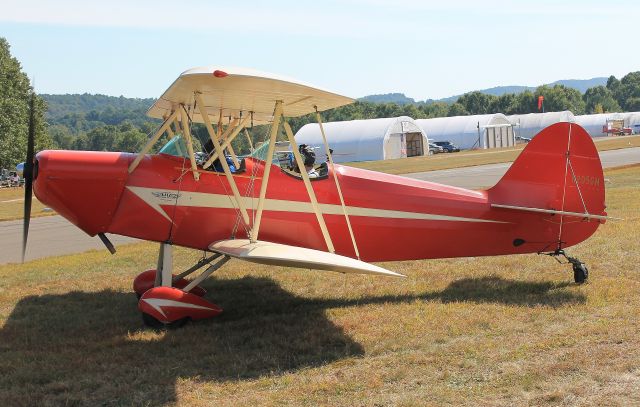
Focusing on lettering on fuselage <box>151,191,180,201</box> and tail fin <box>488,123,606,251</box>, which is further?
tail fin <box>488,123,606,251</box>

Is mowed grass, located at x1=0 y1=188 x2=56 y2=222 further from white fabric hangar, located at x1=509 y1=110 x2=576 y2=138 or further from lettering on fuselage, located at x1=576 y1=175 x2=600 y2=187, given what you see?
white fabric hangar, located at x1=509 y1=110 x2=576 y2=138

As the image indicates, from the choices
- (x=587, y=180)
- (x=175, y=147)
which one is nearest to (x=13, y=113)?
(x=175, y=147)

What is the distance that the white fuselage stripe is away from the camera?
7445mm

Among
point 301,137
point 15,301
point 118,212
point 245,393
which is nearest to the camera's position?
point 245,393

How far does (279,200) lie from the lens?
780 centimetres

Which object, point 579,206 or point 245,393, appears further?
point 579,206

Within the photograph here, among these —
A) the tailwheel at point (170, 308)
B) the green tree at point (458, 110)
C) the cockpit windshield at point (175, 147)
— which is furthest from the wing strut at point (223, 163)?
the green tree at point (458, 110)

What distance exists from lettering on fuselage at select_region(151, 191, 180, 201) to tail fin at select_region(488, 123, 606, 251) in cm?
384

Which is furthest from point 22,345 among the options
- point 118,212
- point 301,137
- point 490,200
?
point 301,137

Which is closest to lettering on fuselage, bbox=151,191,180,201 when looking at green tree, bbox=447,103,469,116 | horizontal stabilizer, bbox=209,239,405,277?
horizontal stabilizer, bbox=209,239,405,277

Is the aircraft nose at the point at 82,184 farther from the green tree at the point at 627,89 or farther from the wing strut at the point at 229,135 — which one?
the green tree at the point at 627,89

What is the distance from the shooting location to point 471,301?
7633mm

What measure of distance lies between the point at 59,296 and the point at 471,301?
5.41 meters

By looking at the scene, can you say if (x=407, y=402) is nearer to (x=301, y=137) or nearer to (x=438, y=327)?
(x=438, y=327)
